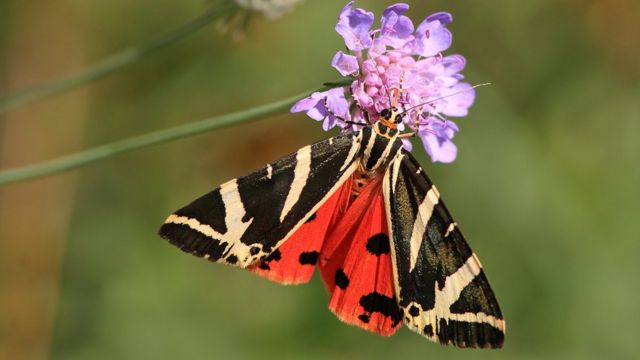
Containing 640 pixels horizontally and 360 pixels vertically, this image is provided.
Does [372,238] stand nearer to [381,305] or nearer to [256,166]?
[381,305]

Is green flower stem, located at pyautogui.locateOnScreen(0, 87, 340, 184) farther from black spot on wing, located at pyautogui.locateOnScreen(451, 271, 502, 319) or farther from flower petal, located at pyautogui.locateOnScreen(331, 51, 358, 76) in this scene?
black spot on wing, located at pyautogui.locateOnScreen(451, 271, 502, 319)

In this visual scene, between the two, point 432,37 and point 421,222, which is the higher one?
point 432,37

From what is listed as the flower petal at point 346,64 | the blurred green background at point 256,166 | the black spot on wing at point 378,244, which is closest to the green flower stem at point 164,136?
the flower petal at point 346,64

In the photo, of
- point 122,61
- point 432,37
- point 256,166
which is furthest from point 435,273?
point 256,166

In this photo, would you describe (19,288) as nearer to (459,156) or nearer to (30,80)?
(30,80)

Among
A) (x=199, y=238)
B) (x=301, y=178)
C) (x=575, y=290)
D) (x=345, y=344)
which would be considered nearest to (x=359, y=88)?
(x=301, y=178)

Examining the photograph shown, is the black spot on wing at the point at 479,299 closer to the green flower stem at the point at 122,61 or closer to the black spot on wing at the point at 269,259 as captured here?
the black spot on wing at the point at 269,259

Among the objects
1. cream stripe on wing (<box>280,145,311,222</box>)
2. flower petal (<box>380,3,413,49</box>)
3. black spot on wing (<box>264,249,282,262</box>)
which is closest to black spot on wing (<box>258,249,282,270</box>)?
black spot on wing (<box>264,249,282,262</box>)
